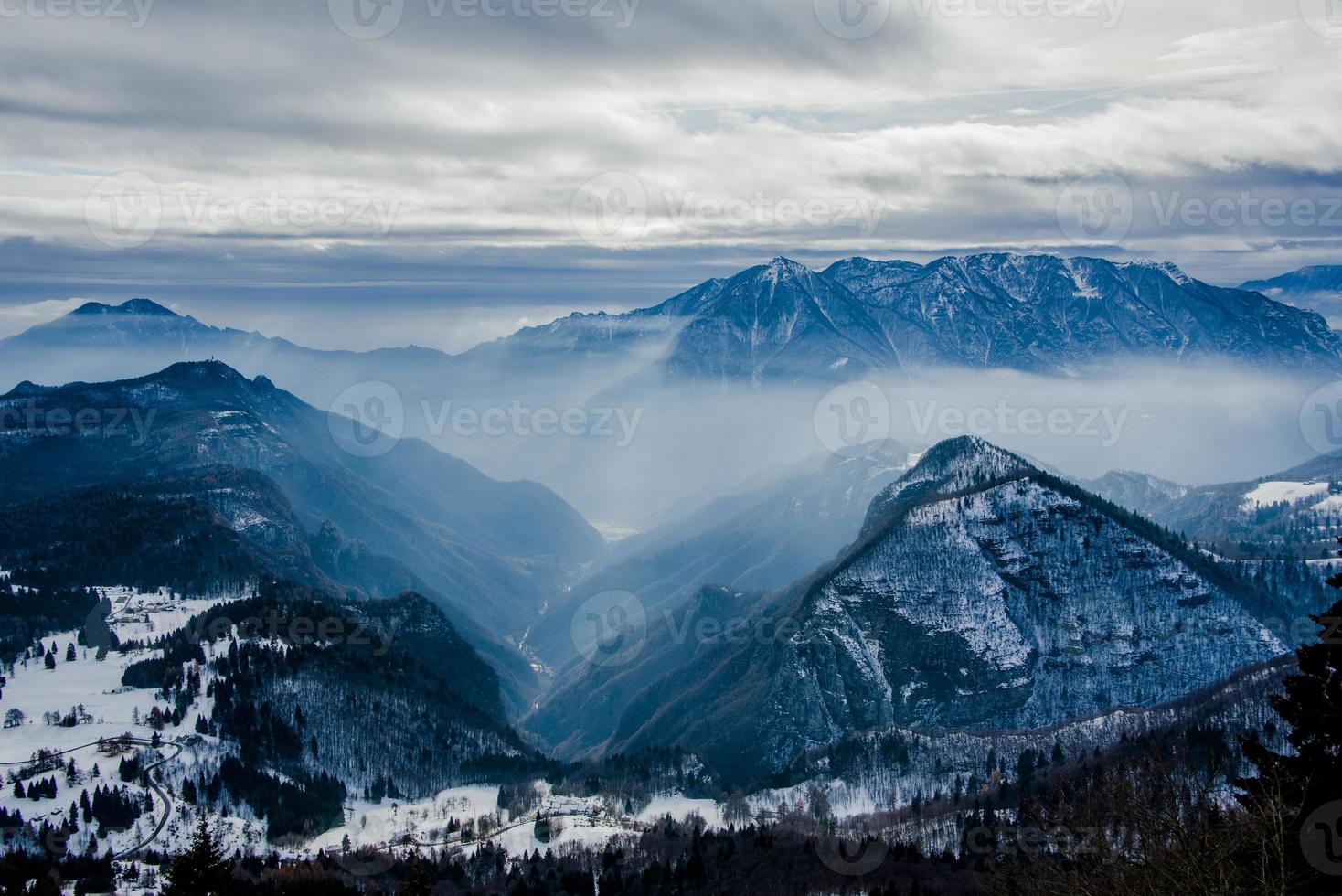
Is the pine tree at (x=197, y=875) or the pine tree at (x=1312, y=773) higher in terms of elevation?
the pine tree at (x=1312, y=773)

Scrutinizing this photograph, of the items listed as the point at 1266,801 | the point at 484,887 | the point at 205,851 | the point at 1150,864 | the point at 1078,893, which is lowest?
the point at 484,887

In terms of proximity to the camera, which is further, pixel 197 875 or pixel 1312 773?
pixel 197 875

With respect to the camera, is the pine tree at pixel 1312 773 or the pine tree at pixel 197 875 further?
the pine tree at pixel 197 875

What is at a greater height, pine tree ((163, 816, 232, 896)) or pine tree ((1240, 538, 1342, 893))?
pine tree ((1240, 538, 1342, 893))

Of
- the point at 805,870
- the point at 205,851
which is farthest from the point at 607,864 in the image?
the point at 205,851

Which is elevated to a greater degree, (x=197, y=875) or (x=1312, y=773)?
(x=1312, y=773)

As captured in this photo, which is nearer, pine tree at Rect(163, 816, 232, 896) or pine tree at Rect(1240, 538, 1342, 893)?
pine tree at Rect(1240, 538, 1342, 893)

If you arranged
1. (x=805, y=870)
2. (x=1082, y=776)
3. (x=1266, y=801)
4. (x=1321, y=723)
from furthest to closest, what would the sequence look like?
(x=1082, y=776)
(x=805, y=870)
(x=1321, y=723)
(x=1266, y=801)

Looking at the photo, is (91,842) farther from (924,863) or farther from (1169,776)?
(1169,776)
